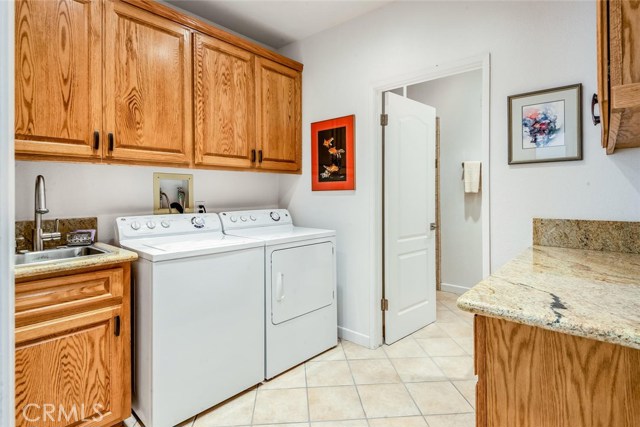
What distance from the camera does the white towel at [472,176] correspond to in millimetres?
3621

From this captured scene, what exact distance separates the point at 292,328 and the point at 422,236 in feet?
4.64

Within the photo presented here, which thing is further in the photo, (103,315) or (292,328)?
(292,328)

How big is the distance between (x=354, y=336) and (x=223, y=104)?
2056mm

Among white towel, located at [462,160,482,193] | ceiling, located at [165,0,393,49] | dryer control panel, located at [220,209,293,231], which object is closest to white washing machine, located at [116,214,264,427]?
dryer control panel, located at [220,209,293,231]

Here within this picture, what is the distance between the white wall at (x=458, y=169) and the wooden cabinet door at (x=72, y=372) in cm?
339

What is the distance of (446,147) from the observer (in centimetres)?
390

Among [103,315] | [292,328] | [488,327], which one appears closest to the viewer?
[488,327]

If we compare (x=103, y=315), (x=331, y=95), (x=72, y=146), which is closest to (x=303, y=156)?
(x=331, y=95)

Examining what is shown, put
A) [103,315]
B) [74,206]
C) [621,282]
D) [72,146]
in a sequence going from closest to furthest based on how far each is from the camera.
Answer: [621,282], [103,315], [72,146], [74,206]

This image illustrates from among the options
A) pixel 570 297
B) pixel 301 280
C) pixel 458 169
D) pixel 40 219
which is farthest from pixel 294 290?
pixel 458 169

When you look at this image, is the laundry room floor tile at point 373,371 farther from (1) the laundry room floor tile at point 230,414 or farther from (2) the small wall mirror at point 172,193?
(2) the small wall mirror at point 172,193

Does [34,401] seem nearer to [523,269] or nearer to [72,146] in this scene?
[72,146]

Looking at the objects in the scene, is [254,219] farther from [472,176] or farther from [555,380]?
[472,176]

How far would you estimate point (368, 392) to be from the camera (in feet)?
6.64
